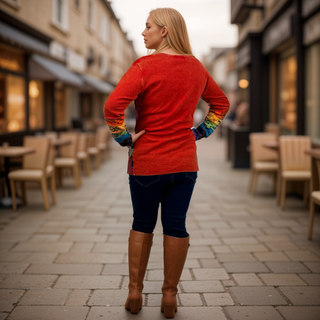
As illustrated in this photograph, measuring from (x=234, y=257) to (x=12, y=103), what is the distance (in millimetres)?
7185

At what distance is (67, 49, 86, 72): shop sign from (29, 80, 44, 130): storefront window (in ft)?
8.38

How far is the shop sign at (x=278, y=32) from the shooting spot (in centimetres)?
793

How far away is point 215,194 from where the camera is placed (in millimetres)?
7270

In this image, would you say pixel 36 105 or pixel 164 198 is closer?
pixel 164 198

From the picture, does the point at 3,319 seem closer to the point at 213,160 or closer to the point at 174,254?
the point at 174,254

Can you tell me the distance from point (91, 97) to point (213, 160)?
11415 millimetres

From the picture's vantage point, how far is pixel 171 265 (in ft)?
8.52

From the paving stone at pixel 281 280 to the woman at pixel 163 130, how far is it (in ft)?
3.25

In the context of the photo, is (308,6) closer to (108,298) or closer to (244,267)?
(244,267)

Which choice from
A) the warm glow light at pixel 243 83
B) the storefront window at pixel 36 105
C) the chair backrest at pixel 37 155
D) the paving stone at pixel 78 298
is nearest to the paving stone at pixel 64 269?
the paving stone at pixel 78 298

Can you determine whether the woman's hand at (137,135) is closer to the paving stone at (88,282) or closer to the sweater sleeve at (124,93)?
the sweater sleeve at (124,93)

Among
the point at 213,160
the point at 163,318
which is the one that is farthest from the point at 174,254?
the point at 213,160

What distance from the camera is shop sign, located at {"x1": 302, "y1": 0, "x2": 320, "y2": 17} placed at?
641cm

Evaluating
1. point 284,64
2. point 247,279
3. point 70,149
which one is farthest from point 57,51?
point 247,279
